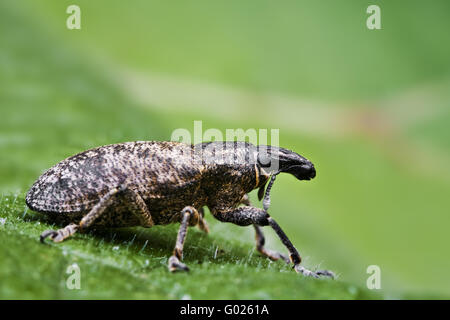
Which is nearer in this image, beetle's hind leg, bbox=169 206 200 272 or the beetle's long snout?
beetle's hind leg, bbox=169 206 200 272

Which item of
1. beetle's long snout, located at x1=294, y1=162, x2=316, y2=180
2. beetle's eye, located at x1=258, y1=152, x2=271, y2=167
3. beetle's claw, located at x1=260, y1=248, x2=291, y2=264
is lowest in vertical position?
beetle's claw, located at x1=260, y1=248, x2=291, y2=264

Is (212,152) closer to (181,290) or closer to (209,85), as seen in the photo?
(181,290)

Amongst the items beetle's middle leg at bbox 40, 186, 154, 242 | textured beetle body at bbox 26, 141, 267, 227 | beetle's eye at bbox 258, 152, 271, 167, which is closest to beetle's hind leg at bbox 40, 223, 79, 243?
beetle's middle leg at bbox 40, 186, 154, 242

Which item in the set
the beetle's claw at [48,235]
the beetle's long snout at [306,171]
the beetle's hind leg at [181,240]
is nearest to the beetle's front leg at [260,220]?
the beetle's hind leg at [181,240]

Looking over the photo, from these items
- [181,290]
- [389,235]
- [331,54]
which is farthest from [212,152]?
[331,54]

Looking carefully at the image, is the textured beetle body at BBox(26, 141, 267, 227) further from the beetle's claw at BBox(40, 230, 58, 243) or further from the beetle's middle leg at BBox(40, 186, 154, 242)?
the beetle's claw at BBox(40, 230, 58, 243)

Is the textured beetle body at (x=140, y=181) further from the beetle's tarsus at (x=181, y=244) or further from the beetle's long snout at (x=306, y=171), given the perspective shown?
the beetle's long snout at (x=306, y=171)

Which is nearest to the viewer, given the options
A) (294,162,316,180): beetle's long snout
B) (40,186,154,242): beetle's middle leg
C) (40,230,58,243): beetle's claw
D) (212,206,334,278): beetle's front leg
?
(40,230,58,243): beetle's claw
